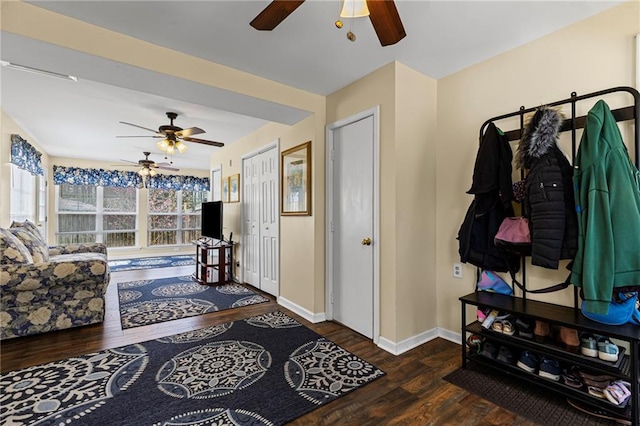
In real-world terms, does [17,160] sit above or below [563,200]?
above

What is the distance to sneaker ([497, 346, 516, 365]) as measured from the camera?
77.0 inches

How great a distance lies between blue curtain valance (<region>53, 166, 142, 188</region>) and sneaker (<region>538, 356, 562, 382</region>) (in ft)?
28.2

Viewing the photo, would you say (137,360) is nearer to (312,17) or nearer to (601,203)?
(312,17)

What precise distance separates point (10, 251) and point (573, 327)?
4.47 metres

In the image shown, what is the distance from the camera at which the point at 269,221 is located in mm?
4059

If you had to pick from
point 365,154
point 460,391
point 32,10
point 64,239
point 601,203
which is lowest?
point 460,391

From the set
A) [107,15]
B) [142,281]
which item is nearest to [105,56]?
[107,15]

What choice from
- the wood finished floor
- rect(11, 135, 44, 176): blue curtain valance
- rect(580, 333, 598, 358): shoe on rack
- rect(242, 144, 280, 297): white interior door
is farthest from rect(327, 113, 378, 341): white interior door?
rect(11, 135, 44, 176): blue curtain valance

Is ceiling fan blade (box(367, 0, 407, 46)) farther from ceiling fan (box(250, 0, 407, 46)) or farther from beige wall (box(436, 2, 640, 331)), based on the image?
beige wall (box(436, 2, 640, 331))

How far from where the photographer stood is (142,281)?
4.90 meters

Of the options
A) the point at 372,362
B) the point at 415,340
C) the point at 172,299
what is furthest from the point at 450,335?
the point at 172,299

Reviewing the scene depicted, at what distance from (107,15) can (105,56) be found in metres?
0.26

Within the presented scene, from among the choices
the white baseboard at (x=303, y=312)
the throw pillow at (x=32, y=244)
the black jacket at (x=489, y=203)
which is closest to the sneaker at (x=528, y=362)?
the black jacket at (x=489, y=203)

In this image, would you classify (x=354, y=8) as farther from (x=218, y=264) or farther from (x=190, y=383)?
(x=218, y=264)
